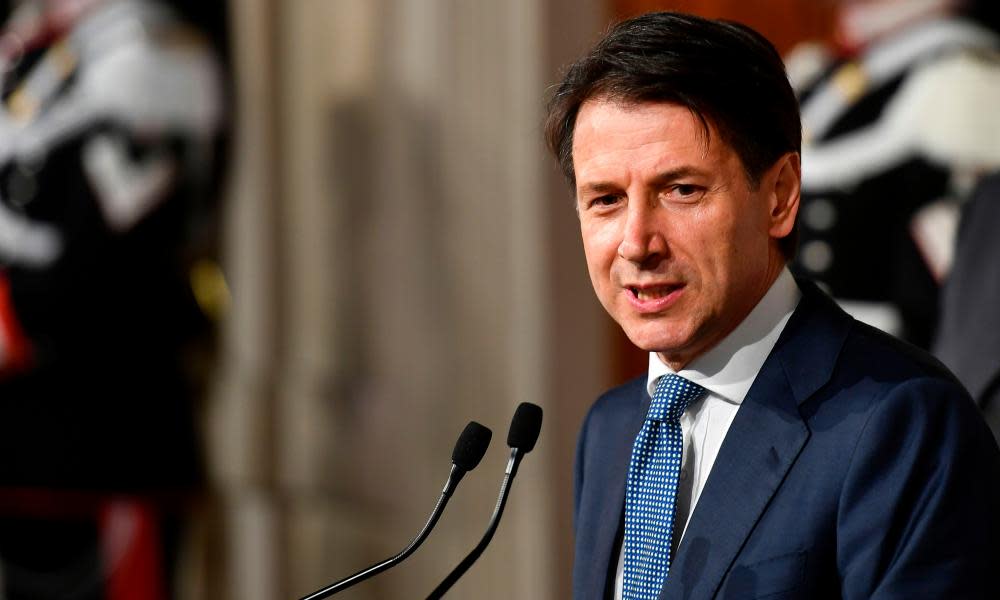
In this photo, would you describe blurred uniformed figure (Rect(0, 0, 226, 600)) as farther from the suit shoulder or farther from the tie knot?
the suit shoulder

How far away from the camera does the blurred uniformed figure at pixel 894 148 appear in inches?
113

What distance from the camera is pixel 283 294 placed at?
13.9ft

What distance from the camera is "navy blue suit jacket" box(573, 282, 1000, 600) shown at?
1219 mm

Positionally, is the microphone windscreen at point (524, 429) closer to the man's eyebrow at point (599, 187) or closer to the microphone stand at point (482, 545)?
the microphone stand at point (482, 545)

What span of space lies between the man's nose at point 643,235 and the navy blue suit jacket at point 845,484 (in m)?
0.20

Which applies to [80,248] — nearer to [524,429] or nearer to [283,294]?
[283,294]

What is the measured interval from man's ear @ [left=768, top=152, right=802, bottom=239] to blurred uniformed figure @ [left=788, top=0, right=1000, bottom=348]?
1.57 meters

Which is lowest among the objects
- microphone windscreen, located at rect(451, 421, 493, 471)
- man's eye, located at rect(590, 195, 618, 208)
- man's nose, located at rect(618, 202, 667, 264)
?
microphone windscreen, located at rect(451, 421, 493, 471)

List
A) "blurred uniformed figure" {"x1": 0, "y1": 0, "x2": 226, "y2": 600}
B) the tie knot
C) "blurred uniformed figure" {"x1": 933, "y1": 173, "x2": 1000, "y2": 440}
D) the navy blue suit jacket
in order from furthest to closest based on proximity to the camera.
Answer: "blurred uniformed figure" {"x1": 0, "y1": 0, "x2": 226, "y2": 600} < "blurred uniformed figure" {"x1": 933, "y1": 173, "x2": 1000, "y2": 440} < the tie knot < the navy blue suit jacket

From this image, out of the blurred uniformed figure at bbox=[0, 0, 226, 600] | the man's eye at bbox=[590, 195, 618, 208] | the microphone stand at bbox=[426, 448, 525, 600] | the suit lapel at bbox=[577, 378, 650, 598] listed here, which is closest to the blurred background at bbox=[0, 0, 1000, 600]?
the blurred uniformed figure at bbox=[0, 0, 226, 600]

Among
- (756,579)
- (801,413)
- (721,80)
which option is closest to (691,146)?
(721,80)

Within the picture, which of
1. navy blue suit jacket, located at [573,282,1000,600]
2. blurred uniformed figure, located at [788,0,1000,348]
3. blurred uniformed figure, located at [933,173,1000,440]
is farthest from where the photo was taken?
blurred uniformed figure, located at [788,0,1000,348]

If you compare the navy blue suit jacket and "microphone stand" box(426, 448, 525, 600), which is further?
"microphone stand" box(426, 448, 525, 600)

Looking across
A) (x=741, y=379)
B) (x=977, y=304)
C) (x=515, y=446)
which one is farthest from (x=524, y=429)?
(x=977, y=304)
